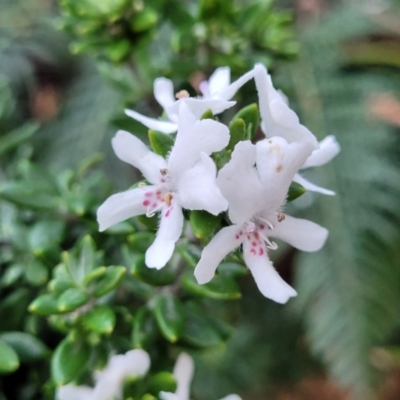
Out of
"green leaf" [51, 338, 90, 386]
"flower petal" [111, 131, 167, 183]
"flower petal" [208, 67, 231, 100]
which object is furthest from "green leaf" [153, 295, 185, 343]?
"flower petal" [208, 67, 231, 100]

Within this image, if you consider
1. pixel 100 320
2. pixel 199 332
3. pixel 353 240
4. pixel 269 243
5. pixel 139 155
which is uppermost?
pixel 139 155

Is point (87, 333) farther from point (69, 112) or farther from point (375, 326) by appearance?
point (69, 112)

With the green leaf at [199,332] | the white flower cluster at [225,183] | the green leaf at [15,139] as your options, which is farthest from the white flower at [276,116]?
the green leaf at [15,139]

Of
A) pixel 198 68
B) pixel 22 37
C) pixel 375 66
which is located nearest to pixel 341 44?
pixel 375 66

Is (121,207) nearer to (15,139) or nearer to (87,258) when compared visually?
(87,258)

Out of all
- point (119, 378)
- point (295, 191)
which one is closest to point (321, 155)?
point (295, 191)

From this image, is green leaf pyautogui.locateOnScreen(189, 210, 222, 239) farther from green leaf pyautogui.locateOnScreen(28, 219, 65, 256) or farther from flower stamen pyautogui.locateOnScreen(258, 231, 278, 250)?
green leaf pyautogui.locateOnScreen(28, 219, 65, 256)
